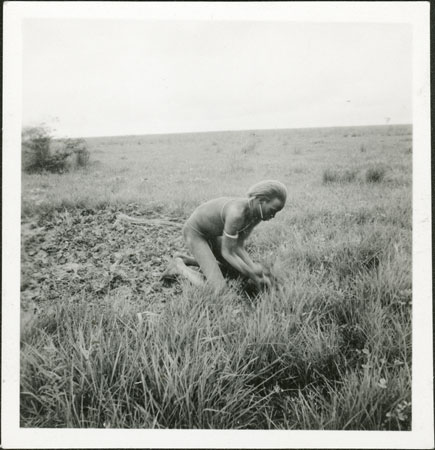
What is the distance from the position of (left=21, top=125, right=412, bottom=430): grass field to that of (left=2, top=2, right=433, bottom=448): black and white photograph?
14 mm

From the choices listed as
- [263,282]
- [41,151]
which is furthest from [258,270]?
[41,151]

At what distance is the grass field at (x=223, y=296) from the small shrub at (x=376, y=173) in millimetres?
11

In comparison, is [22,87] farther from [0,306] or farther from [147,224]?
[0,306]

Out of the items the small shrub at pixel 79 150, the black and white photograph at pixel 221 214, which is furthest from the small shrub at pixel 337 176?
the small shrub at pixel 79 150

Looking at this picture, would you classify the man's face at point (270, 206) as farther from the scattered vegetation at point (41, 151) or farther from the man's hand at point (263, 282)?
the scattered vegetation at point (41, 151)

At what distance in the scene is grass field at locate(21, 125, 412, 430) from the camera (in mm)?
1771

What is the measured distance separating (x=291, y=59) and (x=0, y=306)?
2.28m

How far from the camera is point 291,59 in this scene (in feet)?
7.42

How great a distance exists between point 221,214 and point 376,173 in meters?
1.02

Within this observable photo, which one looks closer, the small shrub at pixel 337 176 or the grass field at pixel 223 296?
the grass field at pixel 223 296

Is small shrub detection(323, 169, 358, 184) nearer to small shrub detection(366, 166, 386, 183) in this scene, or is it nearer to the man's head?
small shrub detection(366, 166, 386, 183)

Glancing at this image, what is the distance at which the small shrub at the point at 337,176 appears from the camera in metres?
2.44

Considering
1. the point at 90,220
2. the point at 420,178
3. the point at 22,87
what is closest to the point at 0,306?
the point at 90,220

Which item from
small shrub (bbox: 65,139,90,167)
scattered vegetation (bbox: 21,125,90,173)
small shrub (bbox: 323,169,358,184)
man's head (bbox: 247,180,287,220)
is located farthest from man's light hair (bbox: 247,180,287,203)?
scattered vegetation (bbox: 21,125,90,173)
